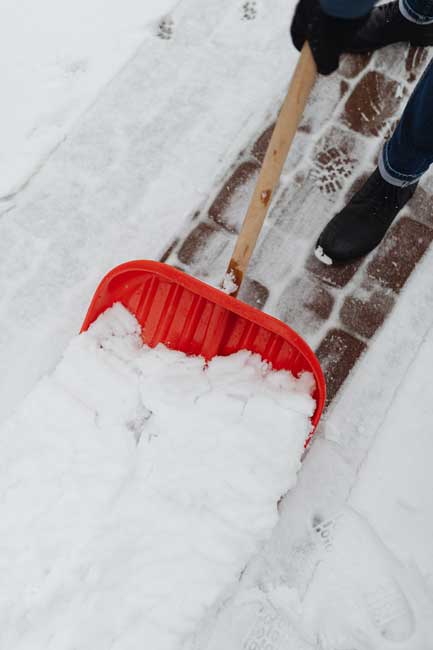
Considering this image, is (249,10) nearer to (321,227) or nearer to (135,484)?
(321,227)

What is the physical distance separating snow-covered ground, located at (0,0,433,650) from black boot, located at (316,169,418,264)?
0.63 ft

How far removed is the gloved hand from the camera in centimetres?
122

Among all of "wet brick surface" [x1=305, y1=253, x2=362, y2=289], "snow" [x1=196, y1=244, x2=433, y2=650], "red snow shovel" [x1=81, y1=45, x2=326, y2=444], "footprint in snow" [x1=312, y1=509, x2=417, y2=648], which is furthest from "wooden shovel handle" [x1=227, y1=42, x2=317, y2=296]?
"footprint in snow" [x1=312, y1=509, x2=417, y2=648]

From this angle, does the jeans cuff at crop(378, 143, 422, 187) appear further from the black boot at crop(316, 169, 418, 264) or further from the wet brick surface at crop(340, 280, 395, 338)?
the wet brick surface at crop(340, 280, 395, 338)

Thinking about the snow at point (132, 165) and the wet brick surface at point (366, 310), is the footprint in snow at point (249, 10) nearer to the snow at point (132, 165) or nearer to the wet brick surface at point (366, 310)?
the snow at point (132, 165)

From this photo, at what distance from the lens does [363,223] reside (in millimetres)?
1831

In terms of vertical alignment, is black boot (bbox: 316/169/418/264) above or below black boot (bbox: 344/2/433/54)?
below

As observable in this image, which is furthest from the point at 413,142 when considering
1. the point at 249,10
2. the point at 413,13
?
the point at 249,10

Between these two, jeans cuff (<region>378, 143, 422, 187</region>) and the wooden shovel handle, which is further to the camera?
jeans cuff (<region>378, 143, 422, 187</region>)

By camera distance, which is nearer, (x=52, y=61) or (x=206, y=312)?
(x=206, y=312)

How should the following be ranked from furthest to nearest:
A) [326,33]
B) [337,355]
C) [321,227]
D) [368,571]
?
[321,227] < [337,355] < [368,571] < [326,33]

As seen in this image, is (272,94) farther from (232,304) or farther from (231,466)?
(231,466)

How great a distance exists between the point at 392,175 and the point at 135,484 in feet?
3.45

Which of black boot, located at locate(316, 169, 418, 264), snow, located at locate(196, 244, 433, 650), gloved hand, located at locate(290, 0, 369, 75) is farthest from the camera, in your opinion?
black boot, located at locate(316, 169, 418, 264)
